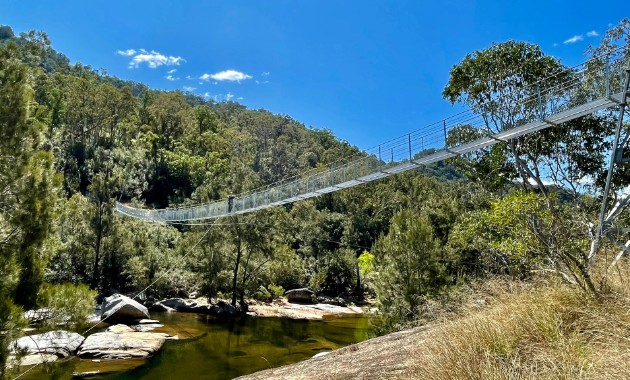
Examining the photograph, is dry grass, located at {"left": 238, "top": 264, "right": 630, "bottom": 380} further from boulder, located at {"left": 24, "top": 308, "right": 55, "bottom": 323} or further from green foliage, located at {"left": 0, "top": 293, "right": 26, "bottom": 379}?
boulder, located at {"left": 24, "top": 308, "right": 55, "bottom": 323}

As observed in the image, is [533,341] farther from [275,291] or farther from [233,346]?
[275,291]

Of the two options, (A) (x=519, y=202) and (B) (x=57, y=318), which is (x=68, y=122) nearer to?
(B) (x=57, y=318)

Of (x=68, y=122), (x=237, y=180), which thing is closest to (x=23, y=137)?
(x=237, y=180)

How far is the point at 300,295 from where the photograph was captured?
2309 cm

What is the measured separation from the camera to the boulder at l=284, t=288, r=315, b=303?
22922 millimetres

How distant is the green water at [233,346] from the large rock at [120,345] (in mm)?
280

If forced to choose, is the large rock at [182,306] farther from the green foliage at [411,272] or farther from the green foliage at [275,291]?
the green foliage at [411,272]

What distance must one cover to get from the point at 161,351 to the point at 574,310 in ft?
32.6

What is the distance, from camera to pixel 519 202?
11.9 feet

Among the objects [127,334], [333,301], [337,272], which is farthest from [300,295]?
[127,334]

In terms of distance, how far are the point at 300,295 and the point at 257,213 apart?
21.3 feet

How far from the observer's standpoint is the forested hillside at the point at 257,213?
374 cm

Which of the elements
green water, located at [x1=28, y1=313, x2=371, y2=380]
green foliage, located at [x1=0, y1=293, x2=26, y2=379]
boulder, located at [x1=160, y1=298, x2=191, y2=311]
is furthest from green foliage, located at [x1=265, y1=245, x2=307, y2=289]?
green foliage, located at [x1=0, y1=293, x2=26, y2=379]

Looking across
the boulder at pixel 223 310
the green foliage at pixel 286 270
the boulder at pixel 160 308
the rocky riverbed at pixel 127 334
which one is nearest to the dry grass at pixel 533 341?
the rocky riverbed at pixel 127 334
